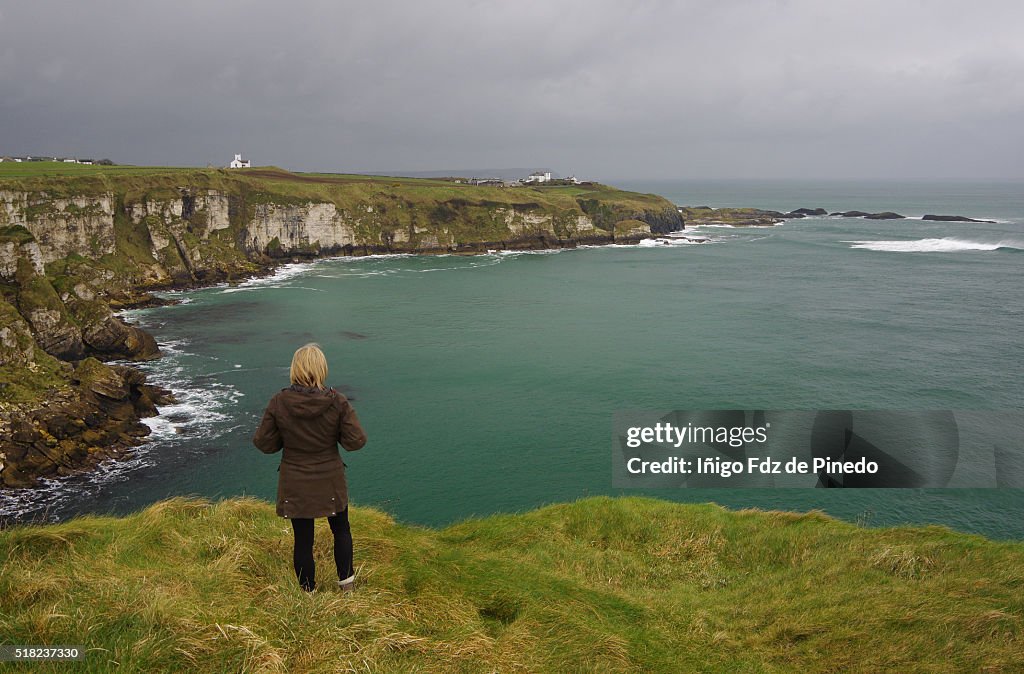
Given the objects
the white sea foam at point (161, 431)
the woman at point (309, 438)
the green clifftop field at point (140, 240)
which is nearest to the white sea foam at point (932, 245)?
the green clifftop field at point (140, 240)

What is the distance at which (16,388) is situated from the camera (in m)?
27.9

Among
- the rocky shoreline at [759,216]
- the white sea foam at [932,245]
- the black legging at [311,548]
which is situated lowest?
the black legging at [311,548]

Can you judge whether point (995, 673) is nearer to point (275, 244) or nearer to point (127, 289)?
point (127, 289)

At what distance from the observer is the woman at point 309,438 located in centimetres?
571

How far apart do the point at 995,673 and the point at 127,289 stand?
233ft

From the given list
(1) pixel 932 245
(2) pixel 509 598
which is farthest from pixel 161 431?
(1) pixel 932 245

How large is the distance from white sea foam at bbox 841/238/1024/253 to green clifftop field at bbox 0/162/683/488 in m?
37.4

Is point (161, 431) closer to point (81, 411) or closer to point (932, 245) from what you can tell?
point (81, 411)

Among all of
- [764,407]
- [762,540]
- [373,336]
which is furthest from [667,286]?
[762,540]

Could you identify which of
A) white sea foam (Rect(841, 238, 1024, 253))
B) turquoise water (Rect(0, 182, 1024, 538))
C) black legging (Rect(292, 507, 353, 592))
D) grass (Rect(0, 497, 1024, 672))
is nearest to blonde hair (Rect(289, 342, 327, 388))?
black legging (Rect(292, 507, 353, 592))

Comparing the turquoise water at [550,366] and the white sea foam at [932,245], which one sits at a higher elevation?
the white sea foam at [932,245]

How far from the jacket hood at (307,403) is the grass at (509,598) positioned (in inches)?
66.8

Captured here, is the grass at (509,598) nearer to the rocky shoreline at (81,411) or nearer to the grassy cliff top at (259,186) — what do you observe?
the rocky shoreline at (81,411)

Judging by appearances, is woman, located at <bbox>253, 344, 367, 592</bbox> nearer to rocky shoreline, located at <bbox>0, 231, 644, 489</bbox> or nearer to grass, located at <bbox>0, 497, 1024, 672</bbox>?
grass, located at <bbox>0, 497, 1024, 672</bbox>
